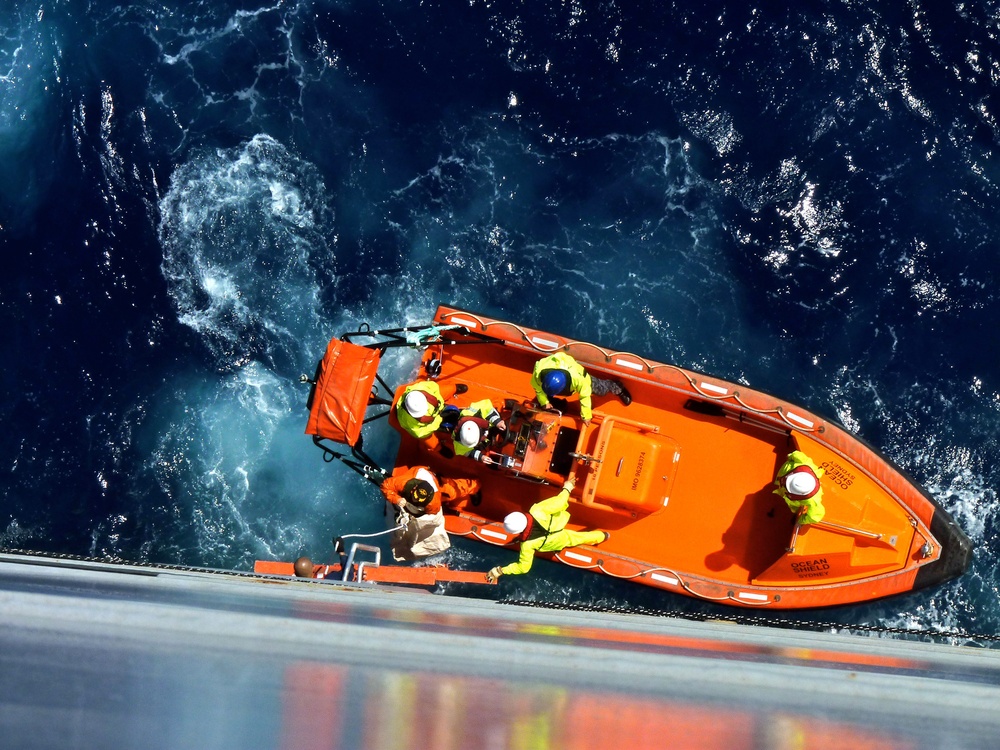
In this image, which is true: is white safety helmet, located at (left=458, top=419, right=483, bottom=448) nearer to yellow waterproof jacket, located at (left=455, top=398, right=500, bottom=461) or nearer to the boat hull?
yellow waterproof jacket, located at (left=455, top=398, right=500, bottom=461)

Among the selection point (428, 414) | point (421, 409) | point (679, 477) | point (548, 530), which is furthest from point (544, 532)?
point (421, 409)

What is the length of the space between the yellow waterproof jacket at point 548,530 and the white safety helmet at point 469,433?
1216mm

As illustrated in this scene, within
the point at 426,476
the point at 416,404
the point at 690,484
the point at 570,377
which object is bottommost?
the point at 426,476

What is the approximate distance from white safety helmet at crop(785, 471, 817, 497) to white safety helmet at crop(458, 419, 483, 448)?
4.22 metres

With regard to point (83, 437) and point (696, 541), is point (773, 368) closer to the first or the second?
point (696, 541)

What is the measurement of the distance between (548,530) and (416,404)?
252 centimetres

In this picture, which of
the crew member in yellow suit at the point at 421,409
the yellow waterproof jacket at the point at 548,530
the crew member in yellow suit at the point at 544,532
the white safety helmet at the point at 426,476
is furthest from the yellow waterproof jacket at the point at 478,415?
the yellow waterproof jacket at the point at 548,530

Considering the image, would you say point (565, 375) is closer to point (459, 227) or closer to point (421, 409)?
point (421, 409)

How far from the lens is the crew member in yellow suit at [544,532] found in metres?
11.6

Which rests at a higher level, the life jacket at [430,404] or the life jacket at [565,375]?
the life jacket at [565,375]

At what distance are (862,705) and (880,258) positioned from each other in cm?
776

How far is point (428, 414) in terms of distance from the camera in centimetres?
1156

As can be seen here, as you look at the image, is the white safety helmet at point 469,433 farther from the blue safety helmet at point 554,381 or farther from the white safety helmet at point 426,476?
the blue safety helmet at point 554,381

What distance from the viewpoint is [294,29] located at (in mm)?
14594
